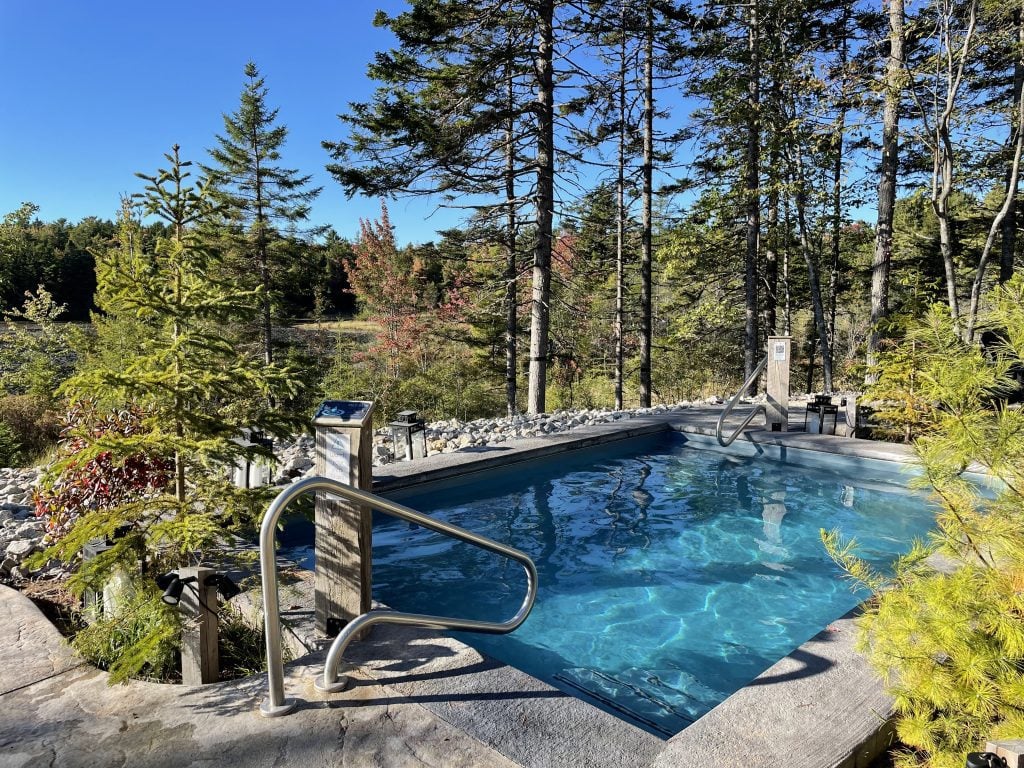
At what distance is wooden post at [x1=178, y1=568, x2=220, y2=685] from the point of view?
7.89ft

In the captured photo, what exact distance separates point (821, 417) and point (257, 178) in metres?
14.4

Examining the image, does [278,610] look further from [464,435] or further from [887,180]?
[887,180]

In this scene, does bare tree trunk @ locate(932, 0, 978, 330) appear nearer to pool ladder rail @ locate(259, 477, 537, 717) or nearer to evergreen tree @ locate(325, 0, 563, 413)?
evergreen tree @ locate(325, 0, 563, 413)

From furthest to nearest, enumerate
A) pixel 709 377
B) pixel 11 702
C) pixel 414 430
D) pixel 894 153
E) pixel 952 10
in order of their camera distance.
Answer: pixel 709 377 < pixel 894 153 < pixel 952 10 < pixel 414 430 < pixel 11 702

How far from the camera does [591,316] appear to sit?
20.1 metres

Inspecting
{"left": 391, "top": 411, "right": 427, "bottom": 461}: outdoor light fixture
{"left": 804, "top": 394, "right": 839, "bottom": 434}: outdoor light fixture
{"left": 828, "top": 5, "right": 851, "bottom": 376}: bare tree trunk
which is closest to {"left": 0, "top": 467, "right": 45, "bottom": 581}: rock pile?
{"left": 391, "top": 411, "right": 427, "bottom": 461}: outdoor light fixture

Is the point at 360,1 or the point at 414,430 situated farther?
the point at 360,1

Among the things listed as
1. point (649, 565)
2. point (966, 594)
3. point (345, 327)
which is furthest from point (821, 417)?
point (345, 327)

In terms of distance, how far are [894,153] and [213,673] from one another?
11690 mm

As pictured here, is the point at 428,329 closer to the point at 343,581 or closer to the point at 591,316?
the point at 591,316

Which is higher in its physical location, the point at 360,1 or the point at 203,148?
the point at 360,1

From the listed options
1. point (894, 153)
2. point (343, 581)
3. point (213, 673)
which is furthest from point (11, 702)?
point (894, 153)

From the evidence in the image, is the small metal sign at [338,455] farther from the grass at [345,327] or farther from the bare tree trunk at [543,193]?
the grass at [345,327]

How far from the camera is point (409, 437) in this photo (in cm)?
673
